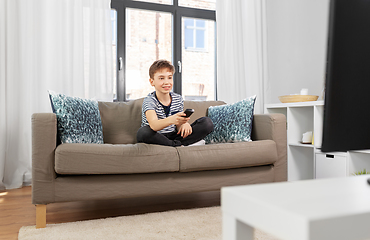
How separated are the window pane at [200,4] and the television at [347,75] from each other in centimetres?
329

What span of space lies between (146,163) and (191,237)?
51 centimetres

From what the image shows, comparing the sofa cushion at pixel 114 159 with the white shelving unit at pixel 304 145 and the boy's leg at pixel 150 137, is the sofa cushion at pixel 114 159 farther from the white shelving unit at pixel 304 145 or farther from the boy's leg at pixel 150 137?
the white shelving unit at pixel 304 145

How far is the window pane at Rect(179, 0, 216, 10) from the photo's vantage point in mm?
3562

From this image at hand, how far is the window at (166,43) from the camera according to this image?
3.22 metres

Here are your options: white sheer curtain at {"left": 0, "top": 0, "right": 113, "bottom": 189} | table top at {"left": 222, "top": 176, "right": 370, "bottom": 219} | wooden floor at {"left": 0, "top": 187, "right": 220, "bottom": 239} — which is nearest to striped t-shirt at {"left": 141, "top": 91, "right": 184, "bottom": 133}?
wooden floor at {"left": 0, "top": 187, "right": 220, "bottom": 239}

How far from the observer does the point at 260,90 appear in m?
3.50

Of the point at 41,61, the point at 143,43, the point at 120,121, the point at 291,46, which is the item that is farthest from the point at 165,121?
the point at 143,43

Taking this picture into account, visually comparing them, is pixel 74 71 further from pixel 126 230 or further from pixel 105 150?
pixel 126 230

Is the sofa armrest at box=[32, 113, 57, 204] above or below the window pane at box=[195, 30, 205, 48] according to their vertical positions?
below

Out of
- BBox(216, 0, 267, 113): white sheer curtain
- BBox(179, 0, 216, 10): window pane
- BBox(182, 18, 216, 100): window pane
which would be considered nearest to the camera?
BBox(216, 0, 267, 113): white sheer curtain

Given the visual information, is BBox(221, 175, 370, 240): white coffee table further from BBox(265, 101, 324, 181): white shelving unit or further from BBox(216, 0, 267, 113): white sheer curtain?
BBox(216, 0, 267, 113): white sheer curtain

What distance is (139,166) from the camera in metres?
1.73

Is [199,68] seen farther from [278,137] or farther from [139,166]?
[139,166]

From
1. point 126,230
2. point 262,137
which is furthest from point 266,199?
point 262,137
